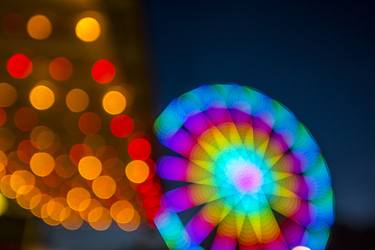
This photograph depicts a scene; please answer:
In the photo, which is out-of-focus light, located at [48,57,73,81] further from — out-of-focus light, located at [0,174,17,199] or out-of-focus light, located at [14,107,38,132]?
out-of-focus light, located at [0,174,17,199]

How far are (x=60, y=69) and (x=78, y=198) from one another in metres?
3.22

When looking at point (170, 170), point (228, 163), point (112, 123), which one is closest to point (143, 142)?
point (112, 123)

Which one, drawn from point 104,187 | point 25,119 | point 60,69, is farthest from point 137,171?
point 60,69

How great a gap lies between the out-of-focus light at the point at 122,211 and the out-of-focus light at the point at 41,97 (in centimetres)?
237

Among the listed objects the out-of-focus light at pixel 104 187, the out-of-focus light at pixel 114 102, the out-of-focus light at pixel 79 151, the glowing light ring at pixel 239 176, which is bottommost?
the out-of-focus light at pixel 114 102

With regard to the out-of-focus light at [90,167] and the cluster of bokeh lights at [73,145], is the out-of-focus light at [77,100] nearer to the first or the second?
the cluster of bokeh lights at [73,145]

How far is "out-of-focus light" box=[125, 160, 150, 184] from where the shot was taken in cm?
527

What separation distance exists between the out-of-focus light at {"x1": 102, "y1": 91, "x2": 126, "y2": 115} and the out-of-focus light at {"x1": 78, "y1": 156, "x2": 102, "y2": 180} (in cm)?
129

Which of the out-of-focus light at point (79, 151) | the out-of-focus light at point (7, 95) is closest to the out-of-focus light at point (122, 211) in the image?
the out-of-focus light at point (79, 151)

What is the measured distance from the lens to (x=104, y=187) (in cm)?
574

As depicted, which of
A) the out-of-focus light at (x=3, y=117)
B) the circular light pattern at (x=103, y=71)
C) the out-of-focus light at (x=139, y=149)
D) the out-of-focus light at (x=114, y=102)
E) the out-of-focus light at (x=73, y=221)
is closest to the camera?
the circular light pattern at (x=103, y=71)

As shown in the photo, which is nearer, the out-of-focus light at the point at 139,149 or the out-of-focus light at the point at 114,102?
the out-of-focus light at the point at 114,102

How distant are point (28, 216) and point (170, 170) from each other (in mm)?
1826

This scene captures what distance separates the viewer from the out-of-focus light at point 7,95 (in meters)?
3.68
